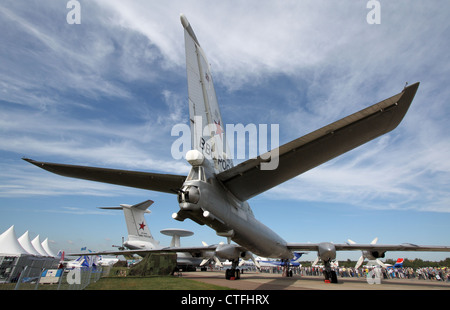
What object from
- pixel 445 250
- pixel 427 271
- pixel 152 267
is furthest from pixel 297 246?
pixel 427 271

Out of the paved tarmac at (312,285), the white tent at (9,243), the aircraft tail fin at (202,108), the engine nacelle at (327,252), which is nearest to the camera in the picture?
the aircraft tail fin at (202,108)

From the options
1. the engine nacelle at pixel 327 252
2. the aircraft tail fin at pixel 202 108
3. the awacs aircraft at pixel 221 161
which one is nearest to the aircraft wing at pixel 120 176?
the awacs aircraft at pixel 221 161

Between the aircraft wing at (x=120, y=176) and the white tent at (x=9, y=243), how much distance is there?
951 inches

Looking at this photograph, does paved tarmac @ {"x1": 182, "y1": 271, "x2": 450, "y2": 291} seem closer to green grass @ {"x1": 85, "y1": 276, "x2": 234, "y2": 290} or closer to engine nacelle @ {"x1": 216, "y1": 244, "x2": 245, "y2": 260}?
green grass @ {"x1": 85, "y1": 276, "x2": 234, "y2": 290}

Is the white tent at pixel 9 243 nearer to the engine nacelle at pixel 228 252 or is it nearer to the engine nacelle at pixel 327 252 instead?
the engine nacelle at pixel 228 252

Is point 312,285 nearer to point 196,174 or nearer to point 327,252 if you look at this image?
point 327,252

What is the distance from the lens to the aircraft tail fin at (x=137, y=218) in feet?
81.5

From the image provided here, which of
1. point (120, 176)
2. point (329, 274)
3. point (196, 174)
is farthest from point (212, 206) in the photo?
point (329, 274)

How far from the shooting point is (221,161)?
8305mm

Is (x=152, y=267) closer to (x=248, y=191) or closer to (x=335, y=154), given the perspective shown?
(x=248, y=191)

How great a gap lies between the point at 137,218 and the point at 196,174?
2146 cm

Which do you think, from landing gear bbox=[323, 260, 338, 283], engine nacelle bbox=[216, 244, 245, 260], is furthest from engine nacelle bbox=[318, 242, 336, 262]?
engine nacelle bbox=[216, 244, 245, 260]

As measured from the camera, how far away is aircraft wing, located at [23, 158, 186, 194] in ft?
20.5
